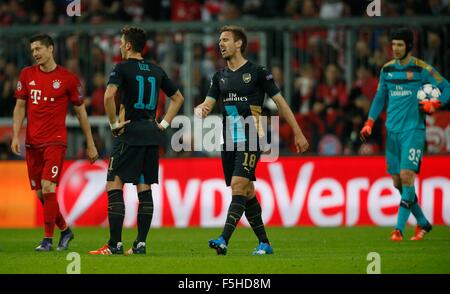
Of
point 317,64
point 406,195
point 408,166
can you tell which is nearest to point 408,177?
point 408,166

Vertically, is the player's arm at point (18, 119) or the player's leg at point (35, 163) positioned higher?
the player's arm at point (18, 119)

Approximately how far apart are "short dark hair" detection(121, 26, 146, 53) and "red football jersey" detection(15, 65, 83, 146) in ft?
5.55

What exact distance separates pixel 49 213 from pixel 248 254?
8.24 feet

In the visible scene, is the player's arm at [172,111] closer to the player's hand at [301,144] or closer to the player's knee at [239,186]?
the player's knee at [239,186]

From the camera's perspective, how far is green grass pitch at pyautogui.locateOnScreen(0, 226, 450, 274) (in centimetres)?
1104

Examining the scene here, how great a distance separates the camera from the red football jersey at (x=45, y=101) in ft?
44.7

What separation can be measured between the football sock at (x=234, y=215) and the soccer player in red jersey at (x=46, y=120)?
218cm

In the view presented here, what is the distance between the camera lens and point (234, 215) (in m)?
12.3

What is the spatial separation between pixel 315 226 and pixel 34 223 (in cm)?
478

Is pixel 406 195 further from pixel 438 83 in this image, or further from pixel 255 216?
pixel 255 216

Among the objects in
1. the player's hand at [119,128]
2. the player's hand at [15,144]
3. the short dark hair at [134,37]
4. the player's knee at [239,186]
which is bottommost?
the player's knee at [239,186]

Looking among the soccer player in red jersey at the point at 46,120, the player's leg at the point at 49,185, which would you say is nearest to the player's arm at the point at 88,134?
the soccer player in red jersey at the point at 46,120
